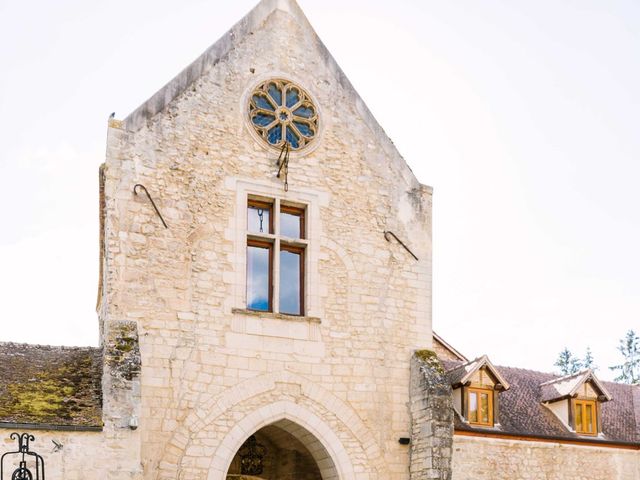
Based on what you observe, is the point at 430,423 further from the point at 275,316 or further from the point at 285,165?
the point at 285,165

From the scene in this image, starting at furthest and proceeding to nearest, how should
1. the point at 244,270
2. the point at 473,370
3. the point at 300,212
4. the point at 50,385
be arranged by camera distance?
the point at 473,370 < the point at 300,212 < the point at 244,270 < the point at 50,385

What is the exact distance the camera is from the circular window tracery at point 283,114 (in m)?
17.3

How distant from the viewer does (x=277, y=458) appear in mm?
18812

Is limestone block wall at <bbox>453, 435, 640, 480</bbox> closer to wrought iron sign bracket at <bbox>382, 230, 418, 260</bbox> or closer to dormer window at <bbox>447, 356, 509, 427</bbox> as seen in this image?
dormer window at <bbox>447, 356, 509, 427</bbox>

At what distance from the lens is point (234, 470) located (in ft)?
60.3

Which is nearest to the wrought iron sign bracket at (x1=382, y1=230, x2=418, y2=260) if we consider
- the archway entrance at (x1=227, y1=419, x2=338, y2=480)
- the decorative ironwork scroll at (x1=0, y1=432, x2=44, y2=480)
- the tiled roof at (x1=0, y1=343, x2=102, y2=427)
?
the archway entrance at (x1=227, y1=419, x2=338, y2=480)

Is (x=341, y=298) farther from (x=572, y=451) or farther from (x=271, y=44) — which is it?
(x=572, y=451)

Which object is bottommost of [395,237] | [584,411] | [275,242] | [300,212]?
[584,411]

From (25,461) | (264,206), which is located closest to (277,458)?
(264,206)

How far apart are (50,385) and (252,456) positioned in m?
5.34

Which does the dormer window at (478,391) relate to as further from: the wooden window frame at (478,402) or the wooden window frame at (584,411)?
the wooden window frame at (584,411)

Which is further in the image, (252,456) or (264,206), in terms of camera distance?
(252,456)

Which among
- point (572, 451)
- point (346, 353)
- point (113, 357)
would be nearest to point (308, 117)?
point (346, 353)

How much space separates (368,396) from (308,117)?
17.0 feet
